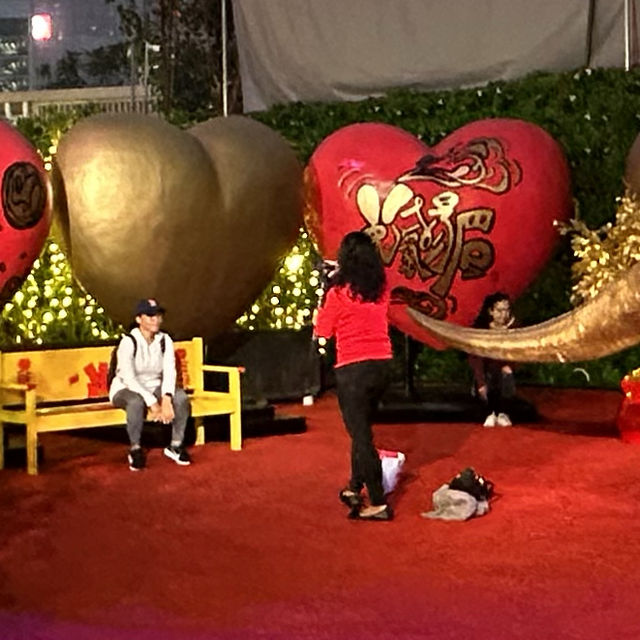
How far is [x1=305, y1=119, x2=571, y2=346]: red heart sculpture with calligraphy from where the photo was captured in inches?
362

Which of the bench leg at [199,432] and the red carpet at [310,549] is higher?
the red carpet at [310,549]

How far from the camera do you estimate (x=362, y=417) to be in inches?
249

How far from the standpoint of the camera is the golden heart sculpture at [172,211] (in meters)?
8.49

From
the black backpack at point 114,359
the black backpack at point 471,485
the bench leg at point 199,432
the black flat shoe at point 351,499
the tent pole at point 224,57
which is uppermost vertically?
the tent pole at point 224,57

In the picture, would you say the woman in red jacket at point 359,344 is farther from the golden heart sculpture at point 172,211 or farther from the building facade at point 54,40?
the building facade at point 54,40

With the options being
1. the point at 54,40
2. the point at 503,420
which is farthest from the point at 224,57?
the point at 54,40

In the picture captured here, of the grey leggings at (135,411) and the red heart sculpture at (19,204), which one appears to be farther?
the red heart sculpture at (19,204)

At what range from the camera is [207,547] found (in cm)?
574

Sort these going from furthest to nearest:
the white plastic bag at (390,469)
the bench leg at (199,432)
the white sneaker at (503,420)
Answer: the white sneaker at (503,420) → the bench leg at (199,432) → the white plastic bag at (390,469)

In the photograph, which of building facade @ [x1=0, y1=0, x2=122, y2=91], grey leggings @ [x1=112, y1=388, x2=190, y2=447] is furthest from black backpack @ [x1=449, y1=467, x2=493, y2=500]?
building facade @ [x1=0, y1=0, x2=122, y2=91]

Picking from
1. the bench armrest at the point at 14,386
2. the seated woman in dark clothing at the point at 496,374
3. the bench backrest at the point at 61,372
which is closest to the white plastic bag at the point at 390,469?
the bench backrest at the point at 61,372

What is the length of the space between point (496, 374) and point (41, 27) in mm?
14508

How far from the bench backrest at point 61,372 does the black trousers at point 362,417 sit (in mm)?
2276

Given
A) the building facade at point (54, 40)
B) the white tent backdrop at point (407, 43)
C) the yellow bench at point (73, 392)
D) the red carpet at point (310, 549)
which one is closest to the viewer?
the red carpet at point (310, 549)
